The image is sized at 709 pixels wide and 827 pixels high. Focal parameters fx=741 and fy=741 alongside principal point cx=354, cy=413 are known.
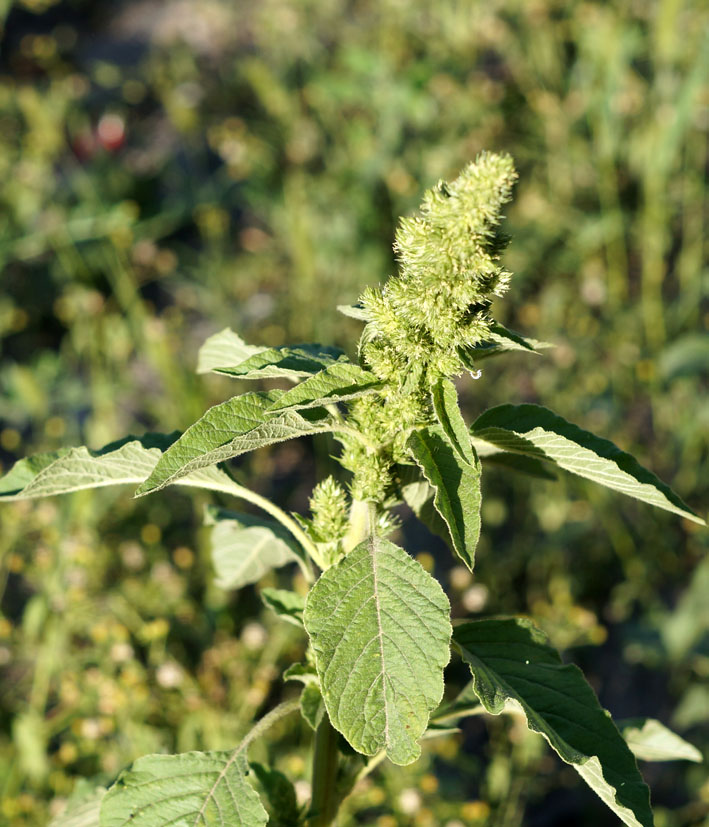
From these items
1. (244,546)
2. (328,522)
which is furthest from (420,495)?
(244,546)

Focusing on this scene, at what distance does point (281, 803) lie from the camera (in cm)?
107

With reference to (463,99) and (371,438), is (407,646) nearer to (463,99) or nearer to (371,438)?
(371,438)

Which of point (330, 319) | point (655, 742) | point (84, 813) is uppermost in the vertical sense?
point (655, 742)

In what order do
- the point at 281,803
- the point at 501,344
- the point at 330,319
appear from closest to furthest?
the point at 501,344
the point at 281,803
the point at 330,319

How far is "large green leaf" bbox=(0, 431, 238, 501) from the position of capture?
88cm

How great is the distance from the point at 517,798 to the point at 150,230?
2973 mm

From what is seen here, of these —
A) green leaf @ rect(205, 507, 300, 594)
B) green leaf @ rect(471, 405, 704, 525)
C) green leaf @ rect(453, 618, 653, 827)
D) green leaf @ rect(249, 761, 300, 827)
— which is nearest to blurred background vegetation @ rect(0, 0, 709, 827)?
green leaf @ rect(249, 761, 300, 827)

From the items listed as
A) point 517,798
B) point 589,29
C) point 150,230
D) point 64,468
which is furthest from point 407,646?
point 589,29

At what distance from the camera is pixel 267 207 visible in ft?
11.3

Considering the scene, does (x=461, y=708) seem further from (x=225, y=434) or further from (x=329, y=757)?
(x=225, y=434)

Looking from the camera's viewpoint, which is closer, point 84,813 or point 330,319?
point 84,813

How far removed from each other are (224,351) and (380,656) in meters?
0.47

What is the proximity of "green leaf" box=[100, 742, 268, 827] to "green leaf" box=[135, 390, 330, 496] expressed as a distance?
396 mm

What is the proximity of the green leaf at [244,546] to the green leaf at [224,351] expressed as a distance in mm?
246
